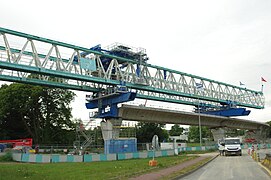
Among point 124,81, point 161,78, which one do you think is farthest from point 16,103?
point 161,78

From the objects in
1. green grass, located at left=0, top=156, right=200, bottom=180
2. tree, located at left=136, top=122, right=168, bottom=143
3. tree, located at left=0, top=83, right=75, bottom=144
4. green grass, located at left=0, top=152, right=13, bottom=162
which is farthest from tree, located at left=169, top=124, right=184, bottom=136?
green grass, located at left=0, top=156, right=200, bottom=180

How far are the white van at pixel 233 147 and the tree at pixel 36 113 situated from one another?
3738 cm

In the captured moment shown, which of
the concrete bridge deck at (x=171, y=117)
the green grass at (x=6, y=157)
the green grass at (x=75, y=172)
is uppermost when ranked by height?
the concrete bridge deck at (x=171, y=117)

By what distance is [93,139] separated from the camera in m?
46.1

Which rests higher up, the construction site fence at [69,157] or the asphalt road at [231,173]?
the asphalt road at [231,173]

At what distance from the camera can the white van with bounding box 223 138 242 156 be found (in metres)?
39.4

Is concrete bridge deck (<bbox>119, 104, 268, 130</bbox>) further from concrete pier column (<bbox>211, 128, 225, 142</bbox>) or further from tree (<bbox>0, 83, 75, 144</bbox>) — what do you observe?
tree (<bbox>0, 83, 75, 144</bbox>)

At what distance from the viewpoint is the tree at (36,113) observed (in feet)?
201

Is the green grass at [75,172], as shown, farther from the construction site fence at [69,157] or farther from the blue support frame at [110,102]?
the blue support frame at [110,102]

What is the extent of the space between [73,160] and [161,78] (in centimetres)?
2913

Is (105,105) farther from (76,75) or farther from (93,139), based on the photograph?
(76,75)

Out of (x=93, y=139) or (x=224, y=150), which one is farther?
(x=93, y=139)

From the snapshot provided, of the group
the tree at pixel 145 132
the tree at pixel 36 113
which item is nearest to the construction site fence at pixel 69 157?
the tree at pixel 36 113

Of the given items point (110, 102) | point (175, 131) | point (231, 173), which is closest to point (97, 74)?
point (110, 102)
